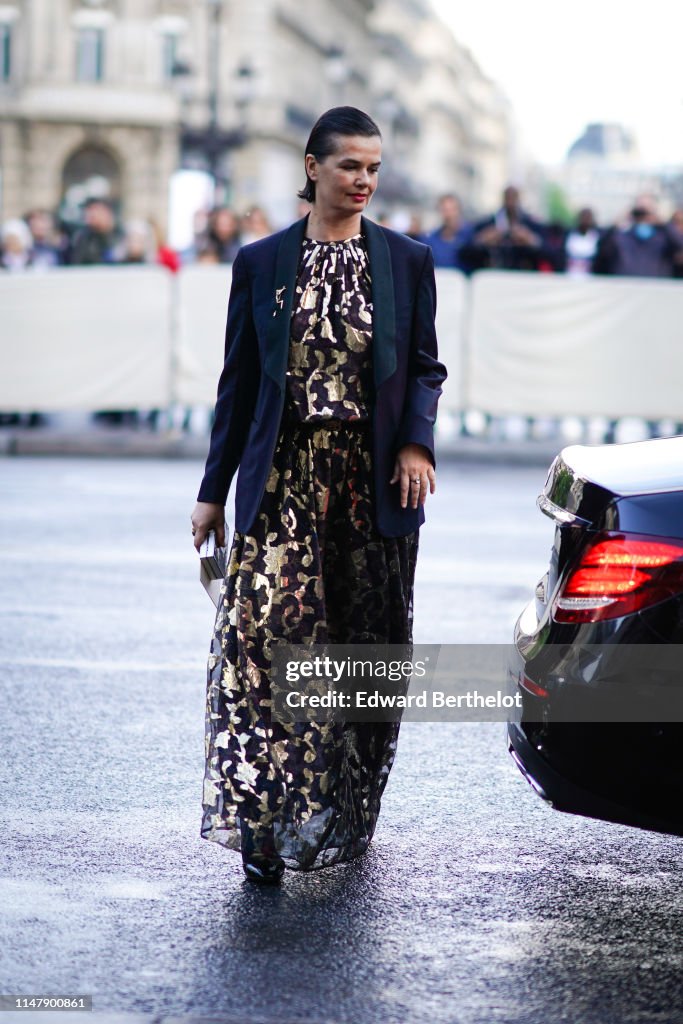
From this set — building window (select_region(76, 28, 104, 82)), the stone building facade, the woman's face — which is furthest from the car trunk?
building window (select_region(76, 28, 104, 82))

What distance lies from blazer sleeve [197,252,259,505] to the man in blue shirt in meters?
11.6

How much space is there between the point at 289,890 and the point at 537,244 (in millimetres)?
12549

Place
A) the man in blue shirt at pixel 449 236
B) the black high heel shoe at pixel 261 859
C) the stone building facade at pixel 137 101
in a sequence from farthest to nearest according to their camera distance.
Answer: the stone building facade at pixel 137 101
the man in blue shirt at pixel 449 236
the black high heel shoe at pixel 261 859

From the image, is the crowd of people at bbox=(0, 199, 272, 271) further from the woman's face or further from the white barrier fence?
the woman's face

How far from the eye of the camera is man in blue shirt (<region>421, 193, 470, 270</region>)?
15.7m

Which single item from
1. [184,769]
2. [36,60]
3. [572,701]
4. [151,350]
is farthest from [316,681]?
[36,60]

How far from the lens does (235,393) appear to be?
4.21 meters

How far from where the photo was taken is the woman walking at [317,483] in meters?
4.05

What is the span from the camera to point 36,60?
192ft

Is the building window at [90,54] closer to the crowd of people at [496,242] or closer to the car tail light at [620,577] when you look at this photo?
the crowd of people at [496,242]

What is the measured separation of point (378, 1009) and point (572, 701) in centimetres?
72

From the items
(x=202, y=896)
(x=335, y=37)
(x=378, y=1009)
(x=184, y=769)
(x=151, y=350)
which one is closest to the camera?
(x=378, y=1009)

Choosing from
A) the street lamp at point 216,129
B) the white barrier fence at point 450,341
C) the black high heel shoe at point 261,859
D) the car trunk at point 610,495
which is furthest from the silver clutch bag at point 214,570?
the street lamp at point 216,129

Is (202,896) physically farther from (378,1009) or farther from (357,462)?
(357,462)
